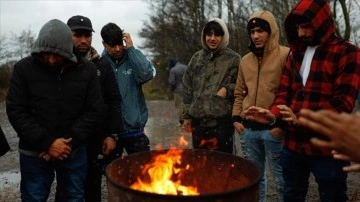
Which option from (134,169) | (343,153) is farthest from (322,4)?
(134,169)

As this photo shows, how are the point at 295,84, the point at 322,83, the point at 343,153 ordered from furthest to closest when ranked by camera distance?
1. the point at 295,84
2. the point at 322,83
3. the point at 343,153

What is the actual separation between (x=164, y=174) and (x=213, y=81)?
1.59 m

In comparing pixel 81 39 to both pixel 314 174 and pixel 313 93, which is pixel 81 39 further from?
pixel 314 174

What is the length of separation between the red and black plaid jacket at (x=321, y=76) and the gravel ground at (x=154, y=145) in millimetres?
2047

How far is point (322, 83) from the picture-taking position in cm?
315

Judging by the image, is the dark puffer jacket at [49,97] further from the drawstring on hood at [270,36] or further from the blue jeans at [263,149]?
the drawstring on hood at [270,36]

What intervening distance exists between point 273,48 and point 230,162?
1475 millimetres

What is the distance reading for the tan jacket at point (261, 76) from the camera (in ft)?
12.8

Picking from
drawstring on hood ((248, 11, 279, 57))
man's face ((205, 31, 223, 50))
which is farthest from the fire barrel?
man's face ((205, 31, 223, 50))

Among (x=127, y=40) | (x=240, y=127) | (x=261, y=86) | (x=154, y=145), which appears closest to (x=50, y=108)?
(x=127, y=40)

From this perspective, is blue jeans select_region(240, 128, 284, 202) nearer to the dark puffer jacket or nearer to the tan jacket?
the tan jacket

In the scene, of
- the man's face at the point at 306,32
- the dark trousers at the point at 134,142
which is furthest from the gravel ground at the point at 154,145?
the man's face at the point at 306,32

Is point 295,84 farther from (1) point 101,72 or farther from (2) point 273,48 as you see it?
(1) point 101,72

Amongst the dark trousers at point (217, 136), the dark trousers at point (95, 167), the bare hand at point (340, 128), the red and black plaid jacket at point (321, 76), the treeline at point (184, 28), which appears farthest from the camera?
the treeline at point (184, 28)
